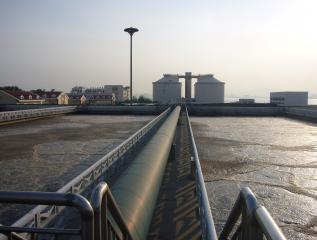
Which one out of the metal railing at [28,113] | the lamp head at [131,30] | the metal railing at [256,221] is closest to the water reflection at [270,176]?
the metal railing at [256,221]

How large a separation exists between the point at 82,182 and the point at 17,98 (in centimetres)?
→ 7254

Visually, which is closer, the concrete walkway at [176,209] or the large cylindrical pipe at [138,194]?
the large cylindrical pipe at [138,194]

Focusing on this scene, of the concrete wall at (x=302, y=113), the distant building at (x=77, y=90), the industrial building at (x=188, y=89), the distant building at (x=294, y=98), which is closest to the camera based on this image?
the concrete wall at (x=302, y=113)

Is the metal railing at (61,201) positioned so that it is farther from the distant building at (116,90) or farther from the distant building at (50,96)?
the distant building at (116,90)

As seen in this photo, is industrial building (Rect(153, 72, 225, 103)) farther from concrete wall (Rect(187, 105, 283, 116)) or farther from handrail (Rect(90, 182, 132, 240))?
handrail (Rect(90, 182, 132, 240))

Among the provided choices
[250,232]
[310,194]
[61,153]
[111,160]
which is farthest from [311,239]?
[61,153]

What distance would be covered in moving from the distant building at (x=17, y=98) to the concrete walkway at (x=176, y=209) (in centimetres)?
6865

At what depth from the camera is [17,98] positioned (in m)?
73.2

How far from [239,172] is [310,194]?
2567mm

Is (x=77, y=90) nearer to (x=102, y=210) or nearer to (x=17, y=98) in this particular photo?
(x=17, y=98)

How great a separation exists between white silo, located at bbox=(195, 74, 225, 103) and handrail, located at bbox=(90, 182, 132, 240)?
243 ft

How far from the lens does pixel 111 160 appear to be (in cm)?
Answer: 955

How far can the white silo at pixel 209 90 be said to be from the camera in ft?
250

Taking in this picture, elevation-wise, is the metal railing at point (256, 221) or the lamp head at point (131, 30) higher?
the lamp head at point (131, 30)
